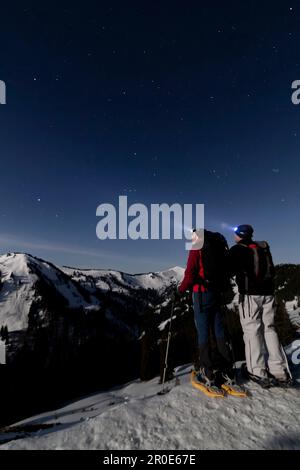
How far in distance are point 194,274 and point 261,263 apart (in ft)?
5.25

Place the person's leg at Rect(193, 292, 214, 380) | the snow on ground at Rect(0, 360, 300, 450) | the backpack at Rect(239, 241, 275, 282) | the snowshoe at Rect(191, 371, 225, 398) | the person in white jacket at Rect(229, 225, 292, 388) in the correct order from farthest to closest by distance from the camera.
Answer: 1. the backpack at Rect(239, 241, 275, 282)
2. the person in white jacket at Rect(229, 225, 292, 388)
3. the person's leg at Rect(193, 292, 214, 380)
4. the snowshoe at Rect(191, 371, 225, 398)
5. the snow on ground at Rect(0, 360, 300, 450)

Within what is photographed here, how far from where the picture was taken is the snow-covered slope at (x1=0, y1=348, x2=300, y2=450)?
3.53 m

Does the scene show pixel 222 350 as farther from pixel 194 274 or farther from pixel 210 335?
pixel 194 274

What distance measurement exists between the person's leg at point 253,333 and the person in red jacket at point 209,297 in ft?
1.71

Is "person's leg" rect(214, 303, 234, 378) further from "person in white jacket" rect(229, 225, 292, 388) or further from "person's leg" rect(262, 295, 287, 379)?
"person's leg" rect(262, 295, 287, 379)

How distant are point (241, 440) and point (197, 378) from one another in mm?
1990

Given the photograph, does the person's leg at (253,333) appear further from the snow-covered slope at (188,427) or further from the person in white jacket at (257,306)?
the snow-covered slope at (188,427)

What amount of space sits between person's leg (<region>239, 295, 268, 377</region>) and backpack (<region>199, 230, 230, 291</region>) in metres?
0.65

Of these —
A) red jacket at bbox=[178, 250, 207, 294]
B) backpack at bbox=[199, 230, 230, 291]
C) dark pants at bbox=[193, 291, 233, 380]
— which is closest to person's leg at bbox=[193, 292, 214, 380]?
dark pants at bbox=[193, 291, 233, 380]

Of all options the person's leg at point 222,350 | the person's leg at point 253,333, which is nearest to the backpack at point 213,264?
the person's leg at point 222,350

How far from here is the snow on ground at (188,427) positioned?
3.53 metres

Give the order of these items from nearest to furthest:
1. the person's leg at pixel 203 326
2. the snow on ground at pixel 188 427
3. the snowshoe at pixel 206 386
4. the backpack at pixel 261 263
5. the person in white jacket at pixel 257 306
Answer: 1. the snow on ground at pixel 188 427
2. the snowshoe at pixel 206 386
3. the person's leg at pixel 203 326
4. the person in white jacket at pixel 257 306
5. the backpack at pixel 261 263
